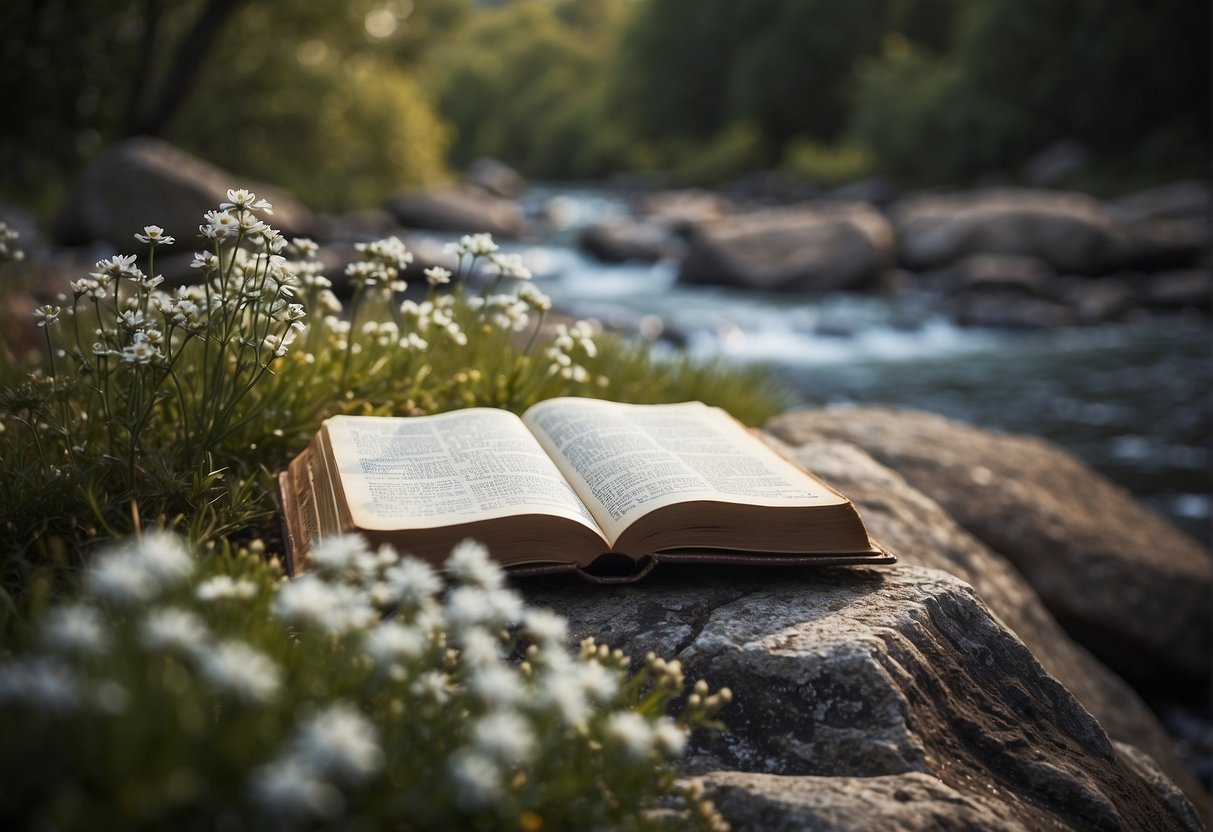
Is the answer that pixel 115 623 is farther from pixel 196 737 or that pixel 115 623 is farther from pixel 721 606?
pixel 721 606

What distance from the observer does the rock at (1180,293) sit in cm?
1306

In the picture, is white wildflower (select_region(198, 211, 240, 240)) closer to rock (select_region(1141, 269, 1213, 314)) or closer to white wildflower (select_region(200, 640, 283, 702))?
white wildflower (select_region(200, 640, 283, 702))

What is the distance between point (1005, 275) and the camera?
13.6m

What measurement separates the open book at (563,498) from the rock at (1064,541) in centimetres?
153

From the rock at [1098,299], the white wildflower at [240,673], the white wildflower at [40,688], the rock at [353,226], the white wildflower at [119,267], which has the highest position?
the white wildflower at [119,267]

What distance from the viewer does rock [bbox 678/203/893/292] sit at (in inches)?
554

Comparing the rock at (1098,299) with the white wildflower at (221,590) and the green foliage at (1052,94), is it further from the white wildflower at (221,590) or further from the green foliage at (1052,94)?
the white wildflower at (221,590)

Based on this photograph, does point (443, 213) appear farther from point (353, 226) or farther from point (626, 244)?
point (626, 244)

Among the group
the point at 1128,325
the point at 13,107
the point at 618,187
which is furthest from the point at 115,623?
the point at 618,187

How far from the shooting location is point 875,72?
30859mm

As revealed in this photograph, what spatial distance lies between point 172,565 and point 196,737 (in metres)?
0.20

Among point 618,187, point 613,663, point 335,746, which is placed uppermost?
point 335,746

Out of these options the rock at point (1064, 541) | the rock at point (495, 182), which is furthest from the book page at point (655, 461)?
the rock at point (495, 182)

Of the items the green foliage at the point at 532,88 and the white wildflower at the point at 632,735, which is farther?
the green foliage at the point at 532,88
